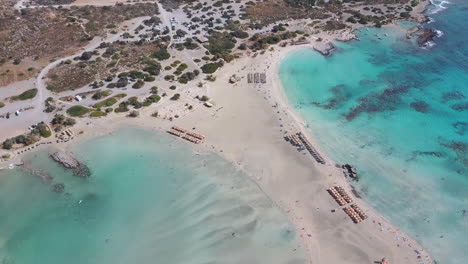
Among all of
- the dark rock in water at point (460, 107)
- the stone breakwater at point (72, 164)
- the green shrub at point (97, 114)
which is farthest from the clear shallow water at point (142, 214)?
the dark rock in water at point (460, 107)

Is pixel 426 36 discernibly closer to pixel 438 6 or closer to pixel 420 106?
pixel 438 6

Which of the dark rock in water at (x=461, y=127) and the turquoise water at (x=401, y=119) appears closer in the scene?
the turquoise water at (x=401, y=119)

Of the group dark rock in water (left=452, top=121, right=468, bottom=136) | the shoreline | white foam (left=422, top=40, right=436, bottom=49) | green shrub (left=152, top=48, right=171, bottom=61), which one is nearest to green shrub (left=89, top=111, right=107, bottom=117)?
the shoreline

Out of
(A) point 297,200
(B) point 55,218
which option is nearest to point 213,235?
(A) point 297,200

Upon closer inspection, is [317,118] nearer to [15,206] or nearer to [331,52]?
[331,52]

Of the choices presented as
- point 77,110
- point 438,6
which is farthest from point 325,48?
point 77,110

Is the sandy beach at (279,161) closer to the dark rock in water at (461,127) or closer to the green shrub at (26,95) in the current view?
the green shrub at (26,95)

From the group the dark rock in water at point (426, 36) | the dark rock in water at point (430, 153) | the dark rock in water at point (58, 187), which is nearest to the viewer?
the dark rock in water at point (58, 187)
